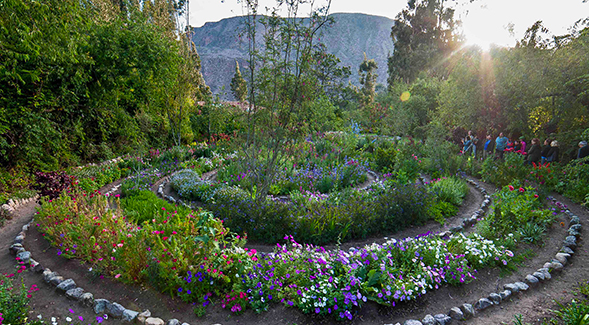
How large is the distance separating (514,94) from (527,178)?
124 inches

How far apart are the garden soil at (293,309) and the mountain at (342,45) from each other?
82367 mm

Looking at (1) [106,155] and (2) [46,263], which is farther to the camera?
(1) [106,155]

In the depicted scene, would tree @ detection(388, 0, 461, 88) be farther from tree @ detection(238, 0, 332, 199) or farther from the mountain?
the mountain

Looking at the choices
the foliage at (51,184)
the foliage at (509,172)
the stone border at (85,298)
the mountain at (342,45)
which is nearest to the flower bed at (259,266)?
the stone border at (85,298)

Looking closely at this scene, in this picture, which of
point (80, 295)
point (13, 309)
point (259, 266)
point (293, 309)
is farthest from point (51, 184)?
point (293, 309)

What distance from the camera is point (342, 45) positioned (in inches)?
4124

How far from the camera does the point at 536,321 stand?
10.5 feet

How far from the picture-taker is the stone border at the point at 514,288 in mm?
3150

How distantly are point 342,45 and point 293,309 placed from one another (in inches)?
4456

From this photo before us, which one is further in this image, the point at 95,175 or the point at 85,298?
the point at 95,175

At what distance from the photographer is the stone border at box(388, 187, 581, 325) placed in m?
3.15

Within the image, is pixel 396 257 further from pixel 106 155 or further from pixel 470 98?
pixel 106 155

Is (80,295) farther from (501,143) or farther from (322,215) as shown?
(501,143)

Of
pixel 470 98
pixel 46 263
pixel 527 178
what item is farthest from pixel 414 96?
pixel 46 263
